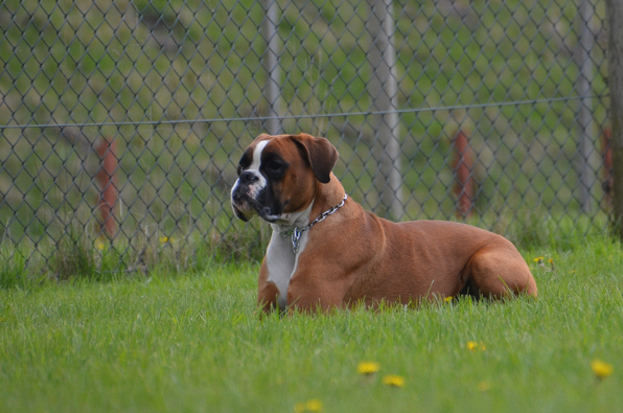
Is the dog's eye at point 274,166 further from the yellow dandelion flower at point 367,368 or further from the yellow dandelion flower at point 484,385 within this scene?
the yellow dandelion flower at point 484,385

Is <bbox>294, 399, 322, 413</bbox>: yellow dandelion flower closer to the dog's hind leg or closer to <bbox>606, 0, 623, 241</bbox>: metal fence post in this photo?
the dog's hind leg

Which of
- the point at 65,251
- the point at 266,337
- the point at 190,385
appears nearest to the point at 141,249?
the point at 65,251

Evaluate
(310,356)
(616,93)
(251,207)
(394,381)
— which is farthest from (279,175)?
(616,93)

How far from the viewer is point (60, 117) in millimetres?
10172

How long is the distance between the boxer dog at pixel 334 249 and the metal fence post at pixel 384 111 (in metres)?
1.69

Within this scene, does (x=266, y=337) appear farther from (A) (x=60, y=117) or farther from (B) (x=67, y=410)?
(A) (x=60, y=117)

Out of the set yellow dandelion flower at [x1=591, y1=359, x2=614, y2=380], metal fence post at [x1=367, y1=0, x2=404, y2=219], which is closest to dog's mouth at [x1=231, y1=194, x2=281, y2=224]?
yellow dandelion flower at [x1=591, y1=359, x2=614, y2=380]

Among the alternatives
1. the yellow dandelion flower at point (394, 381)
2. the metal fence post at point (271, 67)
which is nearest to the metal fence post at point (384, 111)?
the metal fence post at point (271, 67)

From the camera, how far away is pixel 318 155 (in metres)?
3.42

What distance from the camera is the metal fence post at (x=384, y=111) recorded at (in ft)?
17.8

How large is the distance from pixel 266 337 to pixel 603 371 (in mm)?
1286

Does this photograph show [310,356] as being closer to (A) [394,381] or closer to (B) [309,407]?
(A) [394,381]

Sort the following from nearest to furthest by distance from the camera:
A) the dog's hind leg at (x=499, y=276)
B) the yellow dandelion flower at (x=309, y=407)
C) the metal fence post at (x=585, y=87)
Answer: the yellow dandelion flower at (x=309, y=407) → the dog's hind leg at (x=499, y=276) → the metal fence post at (x=585, y=87)

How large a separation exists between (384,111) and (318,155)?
2.15 meters
